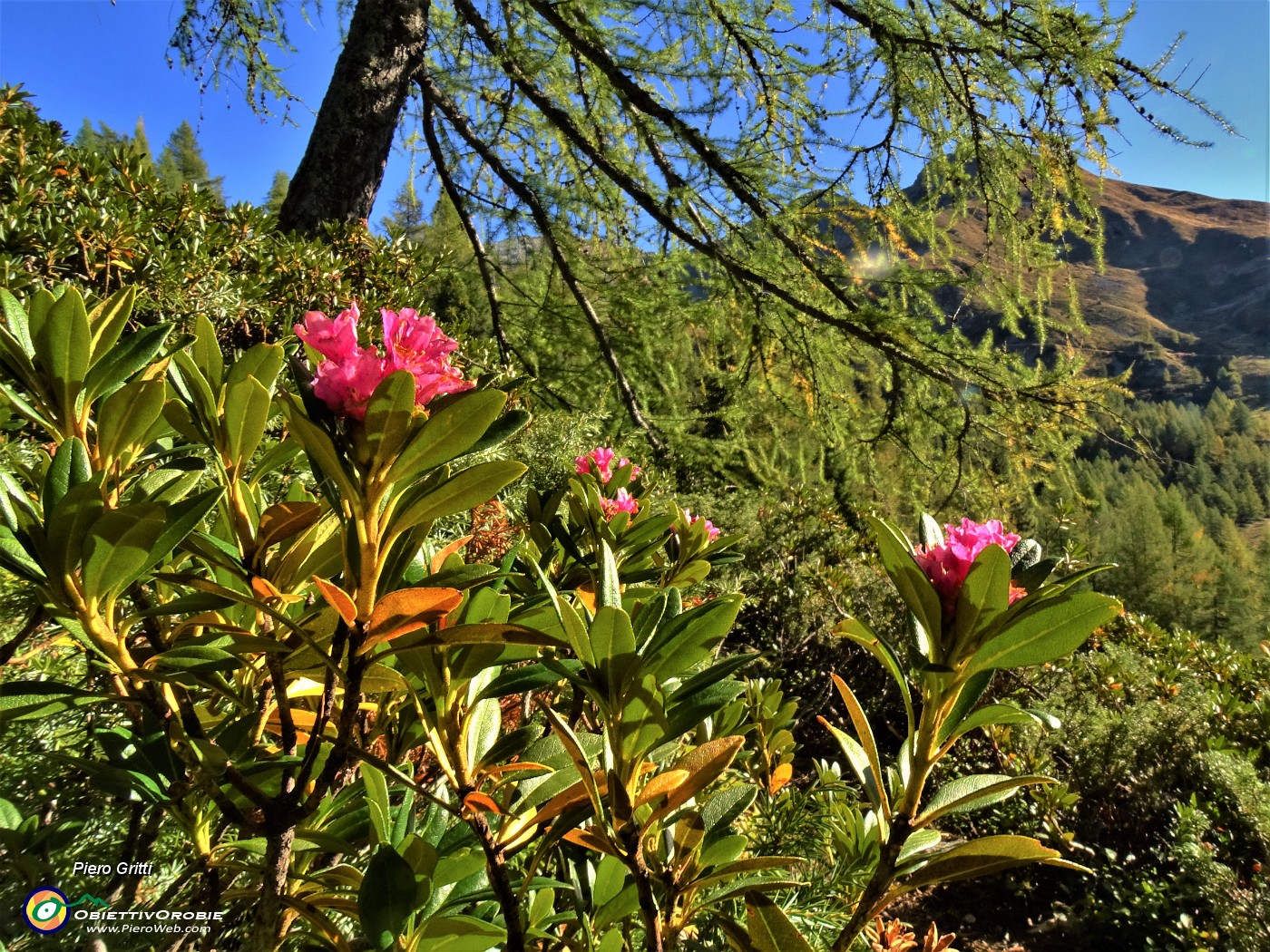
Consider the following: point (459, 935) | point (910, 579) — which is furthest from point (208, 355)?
point (910, 579)

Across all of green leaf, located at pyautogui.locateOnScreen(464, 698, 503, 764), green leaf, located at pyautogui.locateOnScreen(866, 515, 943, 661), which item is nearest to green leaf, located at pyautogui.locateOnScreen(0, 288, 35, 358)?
green leaf, located at pyautogui.locateOnScreen(464, 698, 503, 764)

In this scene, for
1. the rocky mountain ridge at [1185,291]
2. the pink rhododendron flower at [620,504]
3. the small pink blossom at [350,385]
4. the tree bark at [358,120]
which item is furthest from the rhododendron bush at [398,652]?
the rocky mountain ridge at [1185,291]

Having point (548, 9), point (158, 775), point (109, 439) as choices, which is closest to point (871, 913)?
point (158, 775)

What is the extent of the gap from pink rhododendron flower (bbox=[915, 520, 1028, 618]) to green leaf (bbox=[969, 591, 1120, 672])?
5 cm

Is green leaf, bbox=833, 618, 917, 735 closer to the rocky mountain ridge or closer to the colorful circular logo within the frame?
the colorful circular logo

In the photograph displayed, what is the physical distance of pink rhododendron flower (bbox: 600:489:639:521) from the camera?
2.75 ft

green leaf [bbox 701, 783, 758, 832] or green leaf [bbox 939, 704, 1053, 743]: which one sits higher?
green leaf [bbox 939, 704, 1053, 743]

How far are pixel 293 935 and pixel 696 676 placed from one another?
0.55 m

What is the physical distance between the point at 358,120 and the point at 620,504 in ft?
9.29

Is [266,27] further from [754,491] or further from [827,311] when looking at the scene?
[754,491]

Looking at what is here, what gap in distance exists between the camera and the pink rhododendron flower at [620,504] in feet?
2.75

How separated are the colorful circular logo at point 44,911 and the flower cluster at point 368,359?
50 centimetres

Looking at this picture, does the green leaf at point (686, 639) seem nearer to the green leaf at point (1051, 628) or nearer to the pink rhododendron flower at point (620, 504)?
the green leaf at point (1051, 628)

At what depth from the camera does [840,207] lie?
114 inches
